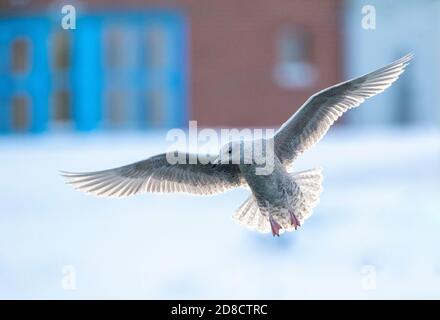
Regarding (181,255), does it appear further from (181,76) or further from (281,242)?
(181,76)

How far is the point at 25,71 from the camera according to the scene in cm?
1426

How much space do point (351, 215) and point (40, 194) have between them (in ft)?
8.87

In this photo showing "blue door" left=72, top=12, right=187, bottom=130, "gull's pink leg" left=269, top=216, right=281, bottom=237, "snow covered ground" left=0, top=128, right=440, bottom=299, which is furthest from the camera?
"blue door" left=72, top=12, right=187, bottom=130

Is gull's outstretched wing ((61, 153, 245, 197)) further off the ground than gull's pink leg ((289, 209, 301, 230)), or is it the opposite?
gull's outstretched wing ((61, 153, 245, 197))

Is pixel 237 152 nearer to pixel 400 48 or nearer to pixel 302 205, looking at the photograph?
pixel 302 205

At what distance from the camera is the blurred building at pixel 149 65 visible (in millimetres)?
14023

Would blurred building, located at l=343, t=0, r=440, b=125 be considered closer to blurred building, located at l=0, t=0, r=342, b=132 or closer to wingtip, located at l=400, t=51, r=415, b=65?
blurred building, located at l=0, t=0, r=342, b=132

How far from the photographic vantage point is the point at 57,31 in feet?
46.6

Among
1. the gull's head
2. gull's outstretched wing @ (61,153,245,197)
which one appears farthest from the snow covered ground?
the gull's head

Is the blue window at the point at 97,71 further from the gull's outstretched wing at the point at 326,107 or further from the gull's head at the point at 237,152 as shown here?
the gull's head at the point at 237,152

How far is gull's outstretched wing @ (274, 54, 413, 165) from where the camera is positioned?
15.6ft

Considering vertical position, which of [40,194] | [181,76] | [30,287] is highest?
[181,76]

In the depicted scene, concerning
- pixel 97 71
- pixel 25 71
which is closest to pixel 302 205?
pixel 97 71
